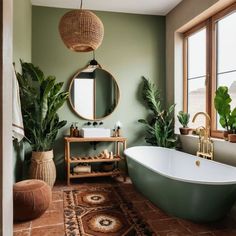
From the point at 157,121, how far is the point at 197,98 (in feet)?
2.47

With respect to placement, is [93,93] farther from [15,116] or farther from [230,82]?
[230,82]

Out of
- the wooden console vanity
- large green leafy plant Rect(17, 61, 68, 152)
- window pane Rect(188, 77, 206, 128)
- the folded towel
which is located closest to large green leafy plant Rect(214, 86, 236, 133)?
window pane Rect(188, 77, 206, 128)

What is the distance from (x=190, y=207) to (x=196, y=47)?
2.63 meters

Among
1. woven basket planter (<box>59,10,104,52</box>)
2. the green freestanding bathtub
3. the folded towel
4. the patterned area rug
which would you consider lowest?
the patterned area rug

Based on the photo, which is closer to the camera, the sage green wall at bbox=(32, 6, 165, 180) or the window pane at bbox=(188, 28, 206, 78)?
the window pane at bbox=(188, 28, 206, 78)

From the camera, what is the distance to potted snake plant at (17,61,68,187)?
301 cm

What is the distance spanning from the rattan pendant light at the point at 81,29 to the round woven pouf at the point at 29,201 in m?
1.58

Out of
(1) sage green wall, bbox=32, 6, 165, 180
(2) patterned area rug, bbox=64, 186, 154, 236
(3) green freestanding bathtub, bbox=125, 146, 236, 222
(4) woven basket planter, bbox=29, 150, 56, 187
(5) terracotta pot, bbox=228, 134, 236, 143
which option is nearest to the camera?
(3) green freestanding bathtub, bbox=125, 146, 236, 222

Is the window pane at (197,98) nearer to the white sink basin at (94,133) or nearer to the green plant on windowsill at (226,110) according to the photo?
the green plant on windowsill at (226,110)

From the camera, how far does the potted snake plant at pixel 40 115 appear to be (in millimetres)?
3012

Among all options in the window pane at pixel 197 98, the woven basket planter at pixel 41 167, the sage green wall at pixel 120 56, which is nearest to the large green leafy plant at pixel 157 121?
the sage green wall at pixel 120 56

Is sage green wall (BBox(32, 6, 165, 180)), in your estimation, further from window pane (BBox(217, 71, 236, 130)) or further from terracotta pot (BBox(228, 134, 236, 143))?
terracotta pot (BBox(228, 134, 236, 143))

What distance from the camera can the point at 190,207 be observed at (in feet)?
7.24

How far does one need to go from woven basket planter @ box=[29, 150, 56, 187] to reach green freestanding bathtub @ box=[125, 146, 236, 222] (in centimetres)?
112
